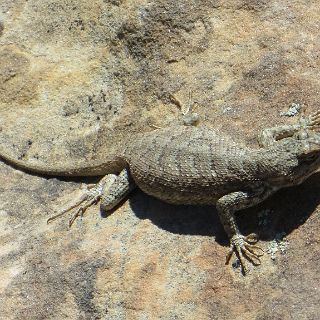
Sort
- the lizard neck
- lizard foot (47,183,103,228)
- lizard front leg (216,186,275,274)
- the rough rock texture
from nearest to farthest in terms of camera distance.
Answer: the lizard neck → the rough rock texture → lizard front leg (216,186,275,274) → lizard foot (47,183,103,228)

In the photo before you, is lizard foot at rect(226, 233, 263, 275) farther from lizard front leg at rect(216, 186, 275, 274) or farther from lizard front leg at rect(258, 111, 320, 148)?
lizard front leg at rect(258, 111, 320, 148)

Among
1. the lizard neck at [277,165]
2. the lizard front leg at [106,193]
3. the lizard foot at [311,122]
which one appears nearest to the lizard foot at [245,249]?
the lizard neck at [277,165]

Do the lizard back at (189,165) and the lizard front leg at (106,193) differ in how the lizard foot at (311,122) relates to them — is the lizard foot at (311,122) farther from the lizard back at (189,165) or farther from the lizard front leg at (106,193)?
the lizard front leg at (106,193)

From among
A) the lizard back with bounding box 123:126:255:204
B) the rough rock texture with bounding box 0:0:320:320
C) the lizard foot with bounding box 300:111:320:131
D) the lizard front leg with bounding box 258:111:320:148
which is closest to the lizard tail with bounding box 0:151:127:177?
the rough rock texture with bounding box 0:0:320:320

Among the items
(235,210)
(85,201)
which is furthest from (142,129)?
(235,210)

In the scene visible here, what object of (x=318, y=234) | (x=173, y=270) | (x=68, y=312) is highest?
(x=318, y=234)

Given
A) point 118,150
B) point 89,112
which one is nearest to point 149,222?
point 118,150

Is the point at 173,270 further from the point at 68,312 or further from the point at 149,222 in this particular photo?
the point at 68,312
